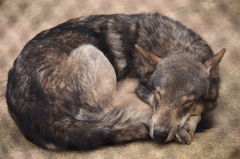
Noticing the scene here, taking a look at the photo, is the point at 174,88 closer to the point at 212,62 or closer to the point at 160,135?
the point at 160,135

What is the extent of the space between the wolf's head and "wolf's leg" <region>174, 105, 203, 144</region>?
5cm

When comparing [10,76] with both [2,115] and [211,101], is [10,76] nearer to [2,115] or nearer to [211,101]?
[2,115]

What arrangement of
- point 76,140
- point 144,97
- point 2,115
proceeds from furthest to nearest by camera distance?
1. point 2,115
2. point 144,97
3. point 76,140

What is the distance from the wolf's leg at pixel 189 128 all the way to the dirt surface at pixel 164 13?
5 cm

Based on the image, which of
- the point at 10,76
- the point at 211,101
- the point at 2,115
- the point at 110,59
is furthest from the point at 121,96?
the point at 2,115

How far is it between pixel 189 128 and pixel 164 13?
299 cm

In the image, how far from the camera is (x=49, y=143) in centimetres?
294

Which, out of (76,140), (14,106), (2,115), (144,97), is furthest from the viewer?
(2,115)

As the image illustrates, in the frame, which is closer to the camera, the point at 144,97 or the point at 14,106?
the point at 14,106

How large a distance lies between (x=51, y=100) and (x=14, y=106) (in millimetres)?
376

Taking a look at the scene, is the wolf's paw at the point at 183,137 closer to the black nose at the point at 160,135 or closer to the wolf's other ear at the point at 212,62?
the black nose at the point at 160,135

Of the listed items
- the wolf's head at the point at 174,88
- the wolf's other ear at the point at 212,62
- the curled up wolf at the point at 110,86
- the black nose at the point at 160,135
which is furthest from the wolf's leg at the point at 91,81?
the wolf's other ear at the point at 212,62

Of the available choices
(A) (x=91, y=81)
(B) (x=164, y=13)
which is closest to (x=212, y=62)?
(A) (x=91, y=81)

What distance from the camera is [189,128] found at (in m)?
3.03
